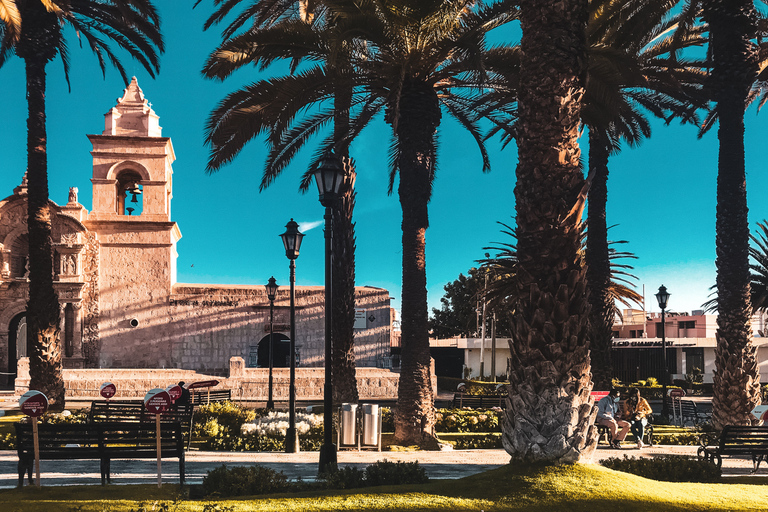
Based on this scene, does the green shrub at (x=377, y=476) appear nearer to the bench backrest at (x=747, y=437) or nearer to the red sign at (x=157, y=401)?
A: the red sign at (x=157, y=401)

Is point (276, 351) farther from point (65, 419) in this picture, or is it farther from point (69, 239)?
point (65, 419)

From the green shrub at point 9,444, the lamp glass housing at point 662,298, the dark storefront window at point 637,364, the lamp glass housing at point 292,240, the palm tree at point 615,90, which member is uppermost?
the palm tree at point 615,90

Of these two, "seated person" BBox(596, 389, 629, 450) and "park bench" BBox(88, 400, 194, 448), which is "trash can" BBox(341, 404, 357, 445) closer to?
"park bench" BBox(88, 400, 194, 448)

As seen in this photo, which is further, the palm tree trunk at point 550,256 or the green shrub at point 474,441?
the green shrub at point 474,441

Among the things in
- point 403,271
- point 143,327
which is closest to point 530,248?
point 403,271

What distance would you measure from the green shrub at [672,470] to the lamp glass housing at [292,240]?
775 cm

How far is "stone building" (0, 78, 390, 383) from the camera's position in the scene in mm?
28406

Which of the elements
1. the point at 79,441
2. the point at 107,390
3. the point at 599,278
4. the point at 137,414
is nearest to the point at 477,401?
the point at 599,278

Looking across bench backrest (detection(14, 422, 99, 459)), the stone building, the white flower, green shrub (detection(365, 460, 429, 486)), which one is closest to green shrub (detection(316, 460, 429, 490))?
green shrub (detection(365, 460, 429, 486))

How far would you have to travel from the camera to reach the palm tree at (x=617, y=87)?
1245 centimetres

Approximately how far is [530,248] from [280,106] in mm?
7086

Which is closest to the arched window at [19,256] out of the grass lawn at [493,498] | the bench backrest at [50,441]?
the bench backrest at [50,441]

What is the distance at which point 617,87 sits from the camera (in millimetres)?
12477

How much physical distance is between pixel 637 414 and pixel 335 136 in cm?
905
